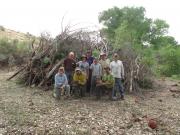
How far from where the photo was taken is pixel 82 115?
11.6 meters

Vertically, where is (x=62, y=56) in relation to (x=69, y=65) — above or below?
above

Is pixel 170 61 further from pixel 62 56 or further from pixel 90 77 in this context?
pixel 90 77

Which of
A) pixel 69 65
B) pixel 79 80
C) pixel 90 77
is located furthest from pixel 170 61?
pixel 79 80

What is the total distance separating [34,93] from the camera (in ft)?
48.9

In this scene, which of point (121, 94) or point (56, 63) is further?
point (56, 63)

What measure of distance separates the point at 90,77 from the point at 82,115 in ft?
8.93

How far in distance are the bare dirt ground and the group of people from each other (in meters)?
0.45

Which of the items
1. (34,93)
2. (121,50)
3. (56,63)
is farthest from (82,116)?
(121,50)

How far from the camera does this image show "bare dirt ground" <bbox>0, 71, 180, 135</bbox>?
10234mm

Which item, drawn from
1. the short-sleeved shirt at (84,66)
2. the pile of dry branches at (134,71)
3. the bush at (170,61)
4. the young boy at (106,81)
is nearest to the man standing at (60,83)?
the short-sleeved shirt at (84,66)

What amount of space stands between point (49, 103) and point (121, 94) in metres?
2.70

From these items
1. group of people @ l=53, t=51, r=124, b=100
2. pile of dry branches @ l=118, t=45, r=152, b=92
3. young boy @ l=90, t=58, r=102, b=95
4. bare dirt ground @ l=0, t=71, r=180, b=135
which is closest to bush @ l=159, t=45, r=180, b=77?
→ pile of dry branches @ l=118, t=45, r=152, b=92

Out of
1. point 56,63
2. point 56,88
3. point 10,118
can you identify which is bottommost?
point 10,118

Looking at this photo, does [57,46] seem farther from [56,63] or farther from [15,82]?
[15,82]
